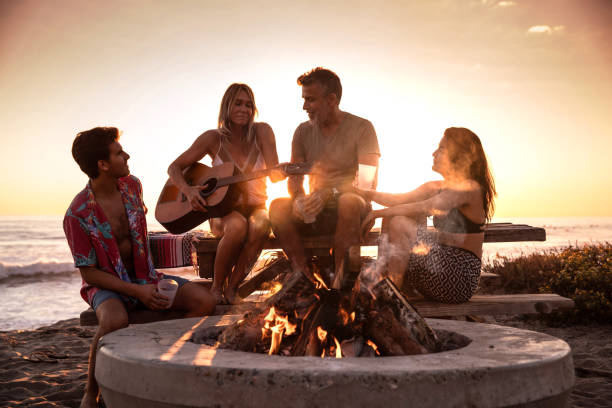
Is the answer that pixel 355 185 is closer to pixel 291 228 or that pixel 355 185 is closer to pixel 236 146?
pixel 291 228

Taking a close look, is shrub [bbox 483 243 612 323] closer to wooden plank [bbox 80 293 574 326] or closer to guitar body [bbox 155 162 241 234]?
wooden plank [bbox 80 293 574 326]

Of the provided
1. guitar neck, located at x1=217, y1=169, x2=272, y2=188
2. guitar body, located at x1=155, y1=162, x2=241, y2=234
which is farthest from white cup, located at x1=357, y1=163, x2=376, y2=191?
guitar body, located at x1=155, y1=162, x2=241, y2=234

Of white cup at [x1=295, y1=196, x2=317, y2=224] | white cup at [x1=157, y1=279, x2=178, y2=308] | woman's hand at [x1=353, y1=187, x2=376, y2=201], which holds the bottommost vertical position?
white cup at [x1=157, y1=279, x2=178, y2=308]

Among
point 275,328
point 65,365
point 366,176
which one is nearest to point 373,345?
point 275,328

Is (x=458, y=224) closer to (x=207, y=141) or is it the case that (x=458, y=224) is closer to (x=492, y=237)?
(x=492, y=237)

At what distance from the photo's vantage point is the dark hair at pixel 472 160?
367 cm

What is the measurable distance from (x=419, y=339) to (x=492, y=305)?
1.71m

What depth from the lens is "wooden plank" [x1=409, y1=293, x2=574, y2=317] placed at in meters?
3.56

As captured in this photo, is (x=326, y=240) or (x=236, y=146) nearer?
(x=326, y=240)

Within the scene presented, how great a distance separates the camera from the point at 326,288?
104 inches

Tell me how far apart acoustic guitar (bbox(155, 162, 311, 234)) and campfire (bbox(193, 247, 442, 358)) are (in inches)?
64.6

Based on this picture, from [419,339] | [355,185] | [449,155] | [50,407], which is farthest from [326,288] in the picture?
[50,407]

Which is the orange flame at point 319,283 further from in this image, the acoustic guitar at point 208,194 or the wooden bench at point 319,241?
the acoustic guitar at point 208,194

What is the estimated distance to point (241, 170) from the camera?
4.23 m
